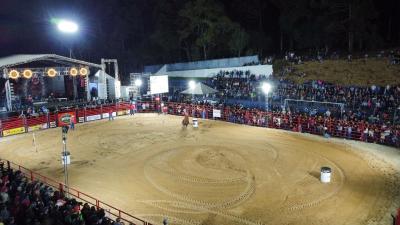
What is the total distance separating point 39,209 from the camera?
37.1 feet

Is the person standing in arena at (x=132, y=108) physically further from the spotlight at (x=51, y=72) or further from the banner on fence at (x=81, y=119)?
the spotlight at (x=51, y=72)

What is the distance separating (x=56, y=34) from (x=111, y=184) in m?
52.9

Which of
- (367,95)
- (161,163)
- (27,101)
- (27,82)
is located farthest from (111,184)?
(27,82)

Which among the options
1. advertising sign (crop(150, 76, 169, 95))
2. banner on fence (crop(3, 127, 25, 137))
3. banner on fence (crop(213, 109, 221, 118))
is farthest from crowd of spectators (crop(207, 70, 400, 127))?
banner on fence (crop(3, 127, 25, 137))

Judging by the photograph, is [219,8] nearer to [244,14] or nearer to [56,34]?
[244,14]

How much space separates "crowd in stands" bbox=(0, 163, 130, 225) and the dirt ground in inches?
124

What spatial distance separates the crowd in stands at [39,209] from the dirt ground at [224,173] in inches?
124

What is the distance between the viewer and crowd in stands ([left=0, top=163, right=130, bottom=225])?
35.1 ft

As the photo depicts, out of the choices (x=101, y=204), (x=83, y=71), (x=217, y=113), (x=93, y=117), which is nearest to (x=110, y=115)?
(x=93, y=117)

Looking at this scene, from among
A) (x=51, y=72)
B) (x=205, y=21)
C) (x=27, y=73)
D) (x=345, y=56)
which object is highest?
(x=205, y=21)

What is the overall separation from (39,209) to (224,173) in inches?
391

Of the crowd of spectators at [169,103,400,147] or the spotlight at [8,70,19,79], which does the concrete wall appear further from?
the spotlight at [8,70,19,79]

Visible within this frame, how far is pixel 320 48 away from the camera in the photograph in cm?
4919

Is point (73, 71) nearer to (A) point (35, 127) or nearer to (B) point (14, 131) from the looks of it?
(A) point (35, 127)
